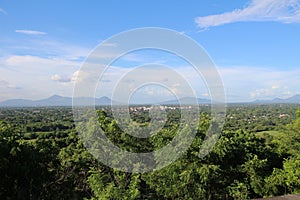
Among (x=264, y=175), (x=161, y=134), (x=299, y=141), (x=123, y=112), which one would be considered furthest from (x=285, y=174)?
(x=123, y=112)

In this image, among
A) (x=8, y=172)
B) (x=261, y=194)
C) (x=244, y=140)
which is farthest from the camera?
(x=244, y=140)

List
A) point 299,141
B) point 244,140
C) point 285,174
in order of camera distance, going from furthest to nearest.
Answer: point 299,141 < point 244,140 < point 285,174

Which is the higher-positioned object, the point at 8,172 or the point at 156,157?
the point at 156,157

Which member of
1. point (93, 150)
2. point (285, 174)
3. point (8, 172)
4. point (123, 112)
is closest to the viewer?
point (123, 112)

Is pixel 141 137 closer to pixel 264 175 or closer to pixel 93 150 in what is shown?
pixel 93 150

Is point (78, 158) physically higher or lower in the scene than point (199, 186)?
higher

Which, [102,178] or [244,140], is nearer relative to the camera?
[102,178]

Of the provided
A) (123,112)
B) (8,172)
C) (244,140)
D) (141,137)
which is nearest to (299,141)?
(244,140)

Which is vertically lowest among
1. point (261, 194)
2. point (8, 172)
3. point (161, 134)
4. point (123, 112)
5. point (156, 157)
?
point (261, 194)

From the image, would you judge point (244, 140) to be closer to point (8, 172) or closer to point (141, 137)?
point (141, 137)
